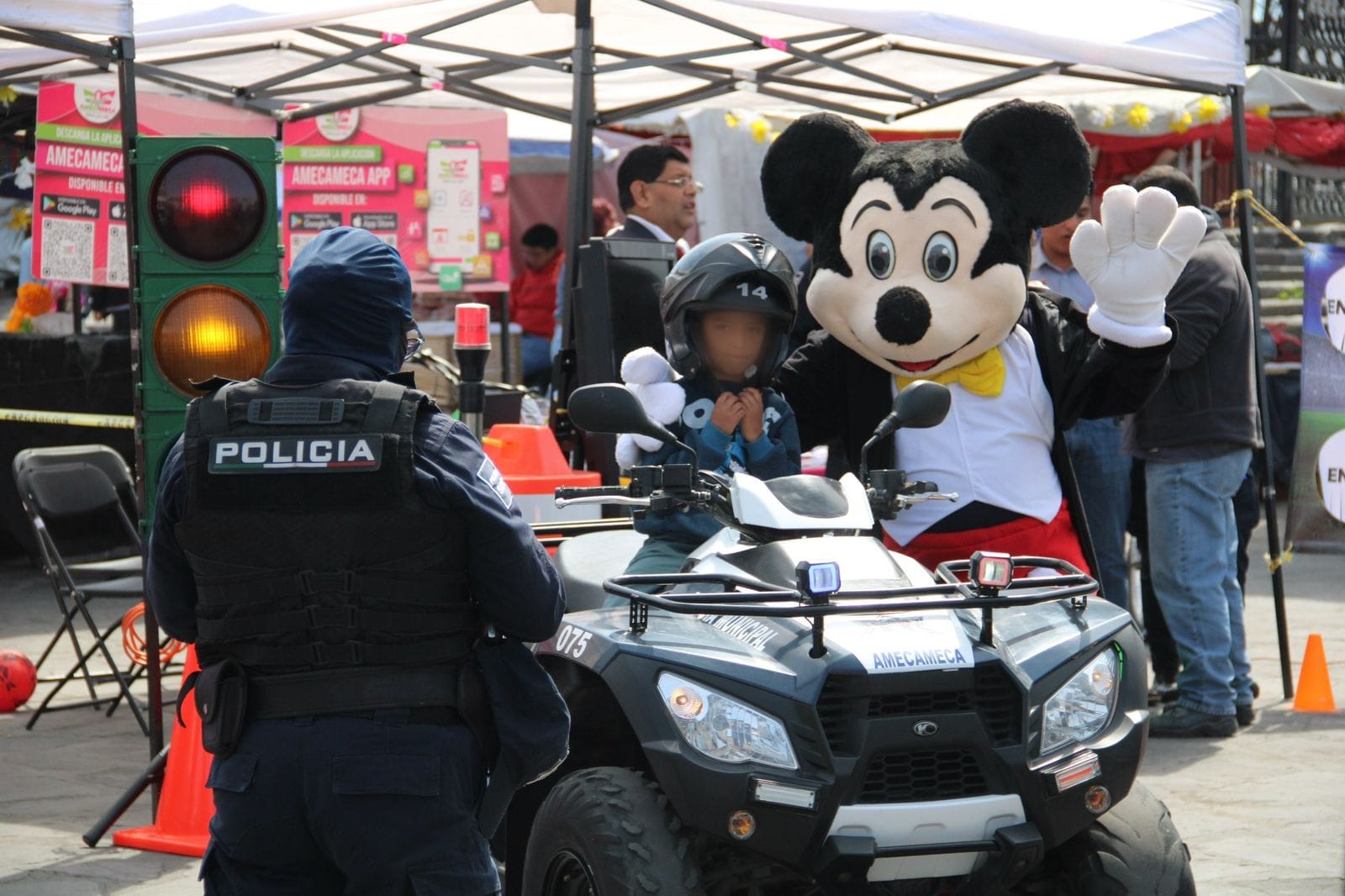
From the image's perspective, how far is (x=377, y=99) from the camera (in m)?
9.71

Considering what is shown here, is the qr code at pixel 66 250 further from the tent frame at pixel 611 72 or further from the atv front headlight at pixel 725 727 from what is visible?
the atv front headlight at pixel 725 727

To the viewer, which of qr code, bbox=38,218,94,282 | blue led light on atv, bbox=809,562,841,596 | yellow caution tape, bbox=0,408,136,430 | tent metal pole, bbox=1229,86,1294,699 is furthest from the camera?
yellow caution tape, bbox=0,408,136,430

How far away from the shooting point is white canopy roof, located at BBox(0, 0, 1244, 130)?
6.75m

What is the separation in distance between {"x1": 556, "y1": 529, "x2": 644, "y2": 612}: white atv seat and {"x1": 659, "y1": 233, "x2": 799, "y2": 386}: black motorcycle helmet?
501 millimetres

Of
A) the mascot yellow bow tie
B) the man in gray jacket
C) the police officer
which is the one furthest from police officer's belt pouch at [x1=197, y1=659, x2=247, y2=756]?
the man in gray jacket

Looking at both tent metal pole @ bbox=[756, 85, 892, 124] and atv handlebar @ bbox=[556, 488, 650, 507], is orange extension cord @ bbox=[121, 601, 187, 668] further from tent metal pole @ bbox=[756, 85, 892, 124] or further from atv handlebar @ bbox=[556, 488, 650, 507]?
tent metal pole @ bbox=[756, 85, 892, 124]

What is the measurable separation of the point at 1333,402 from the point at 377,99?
201 inches

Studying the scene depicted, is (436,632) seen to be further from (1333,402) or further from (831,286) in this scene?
(1333,402)

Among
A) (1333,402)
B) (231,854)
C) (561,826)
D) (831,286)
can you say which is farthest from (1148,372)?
(1333,402)

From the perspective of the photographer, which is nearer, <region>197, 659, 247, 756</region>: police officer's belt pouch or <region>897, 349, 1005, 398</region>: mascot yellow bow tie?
<region>197, 659, 247, 756</region>: police officer's belt pouch

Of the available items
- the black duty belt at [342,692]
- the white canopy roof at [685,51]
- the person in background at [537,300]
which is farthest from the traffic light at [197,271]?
the person in background at [537,300]

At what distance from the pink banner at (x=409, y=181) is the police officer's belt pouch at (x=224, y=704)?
23.1 feet

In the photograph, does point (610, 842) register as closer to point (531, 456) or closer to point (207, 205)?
point (207, 205)

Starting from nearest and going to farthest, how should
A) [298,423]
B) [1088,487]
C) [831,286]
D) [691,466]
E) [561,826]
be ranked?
[298,423], [561,826], [691,466], [831,286], [1088,487]
